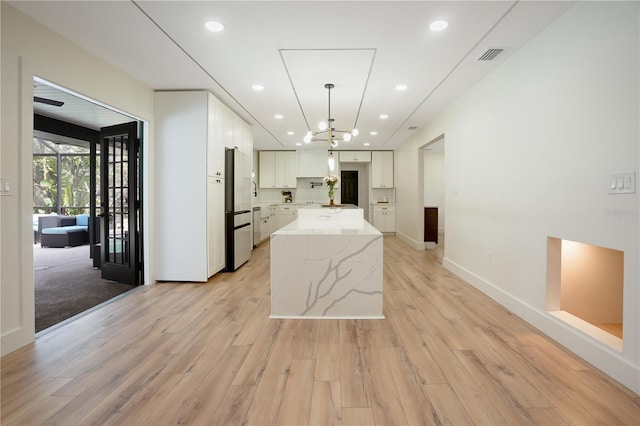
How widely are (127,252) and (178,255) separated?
65cm

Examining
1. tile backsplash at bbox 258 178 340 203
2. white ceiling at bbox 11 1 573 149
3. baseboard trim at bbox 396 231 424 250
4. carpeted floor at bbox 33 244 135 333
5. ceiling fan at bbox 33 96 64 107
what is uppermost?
white ceiling at bbox 11 1 573 149

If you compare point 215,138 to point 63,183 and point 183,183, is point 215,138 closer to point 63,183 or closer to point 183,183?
point 183,183

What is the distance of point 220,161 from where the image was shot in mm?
4535

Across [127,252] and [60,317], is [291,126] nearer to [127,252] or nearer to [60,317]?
[127,252]

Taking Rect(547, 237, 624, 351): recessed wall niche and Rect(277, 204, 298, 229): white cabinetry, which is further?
Rect(277, 204, 298, 229): white cabinetry

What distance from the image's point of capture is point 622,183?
1914 mm

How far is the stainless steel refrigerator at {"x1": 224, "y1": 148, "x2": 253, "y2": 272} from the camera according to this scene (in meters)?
4.75

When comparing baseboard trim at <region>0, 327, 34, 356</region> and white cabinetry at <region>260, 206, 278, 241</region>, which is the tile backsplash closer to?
white cabinetry at <region>260, 206, 278, 241</region>

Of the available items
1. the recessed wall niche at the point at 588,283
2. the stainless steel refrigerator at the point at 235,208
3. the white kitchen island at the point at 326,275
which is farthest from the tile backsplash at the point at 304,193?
the recessed wall niche at the point at 588,283

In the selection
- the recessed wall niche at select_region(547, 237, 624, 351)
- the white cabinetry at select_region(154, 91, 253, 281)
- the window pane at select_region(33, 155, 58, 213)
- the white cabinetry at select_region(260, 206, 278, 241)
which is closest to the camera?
the recessed wall niche at select_region(547, 237, 624, 351)

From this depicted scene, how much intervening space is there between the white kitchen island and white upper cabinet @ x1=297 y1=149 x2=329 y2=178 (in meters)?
5.83

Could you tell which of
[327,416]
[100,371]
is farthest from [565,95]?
[100,371]

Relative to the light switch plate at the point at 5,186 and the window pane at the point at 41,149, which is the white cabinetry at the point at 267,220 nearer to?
the light switch plate at the point at 5,186

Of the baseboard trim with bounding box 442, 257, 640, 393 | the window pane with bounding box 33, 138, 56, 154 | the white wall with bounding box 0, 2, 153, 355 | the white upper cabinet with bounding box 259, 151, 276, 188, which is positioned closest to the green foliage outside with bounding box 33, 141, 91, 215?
the window pane with bounding box 33, 138, 56, 154
